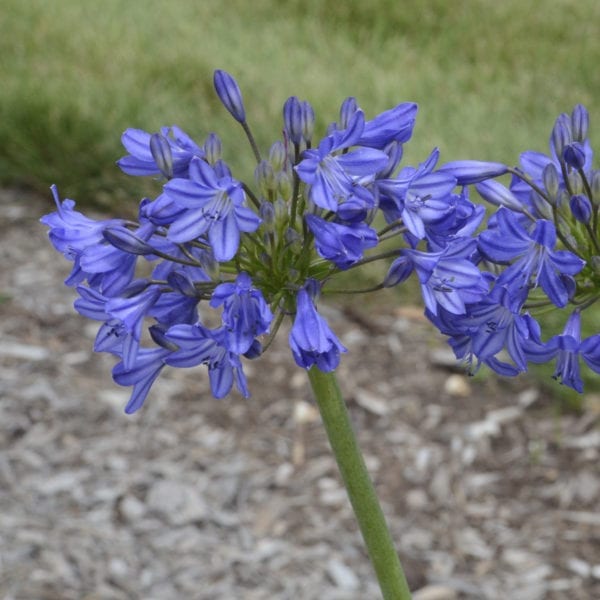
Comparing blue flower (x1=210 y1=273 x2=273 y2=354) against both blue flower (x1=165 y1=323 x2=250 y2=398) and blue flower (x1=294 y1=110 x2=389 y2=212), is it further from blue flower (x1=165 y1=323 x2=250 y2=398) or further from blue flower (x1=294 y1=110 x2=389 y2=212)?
blue flower (x1=294 y1=110 x2=389 y2=212)

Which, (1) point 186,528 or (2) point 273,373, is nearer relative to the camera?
(1) point 186,528

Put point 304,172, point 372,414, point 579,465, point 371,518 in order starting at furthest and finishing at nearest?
1. point 372,414
2. point 579,465
3. point 371,518
4. point 304,172

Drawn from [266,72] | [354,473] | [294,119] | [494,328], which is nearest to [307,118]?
[294,119]

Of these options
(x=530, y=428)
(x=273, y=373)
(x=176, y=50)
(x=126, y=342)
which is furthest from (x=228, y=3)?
(x=126, y=342)

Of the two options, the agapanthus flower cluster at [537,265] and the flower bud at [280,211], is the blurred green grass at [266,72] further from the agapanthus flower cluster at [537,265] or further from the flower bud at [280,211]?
the flower bud at [280,211]

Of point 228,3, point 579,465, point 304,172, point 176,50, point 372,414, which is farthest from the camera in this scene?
point 228,3

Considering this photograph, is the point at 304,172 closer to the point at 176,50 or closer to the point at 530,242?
the point at 530,242
